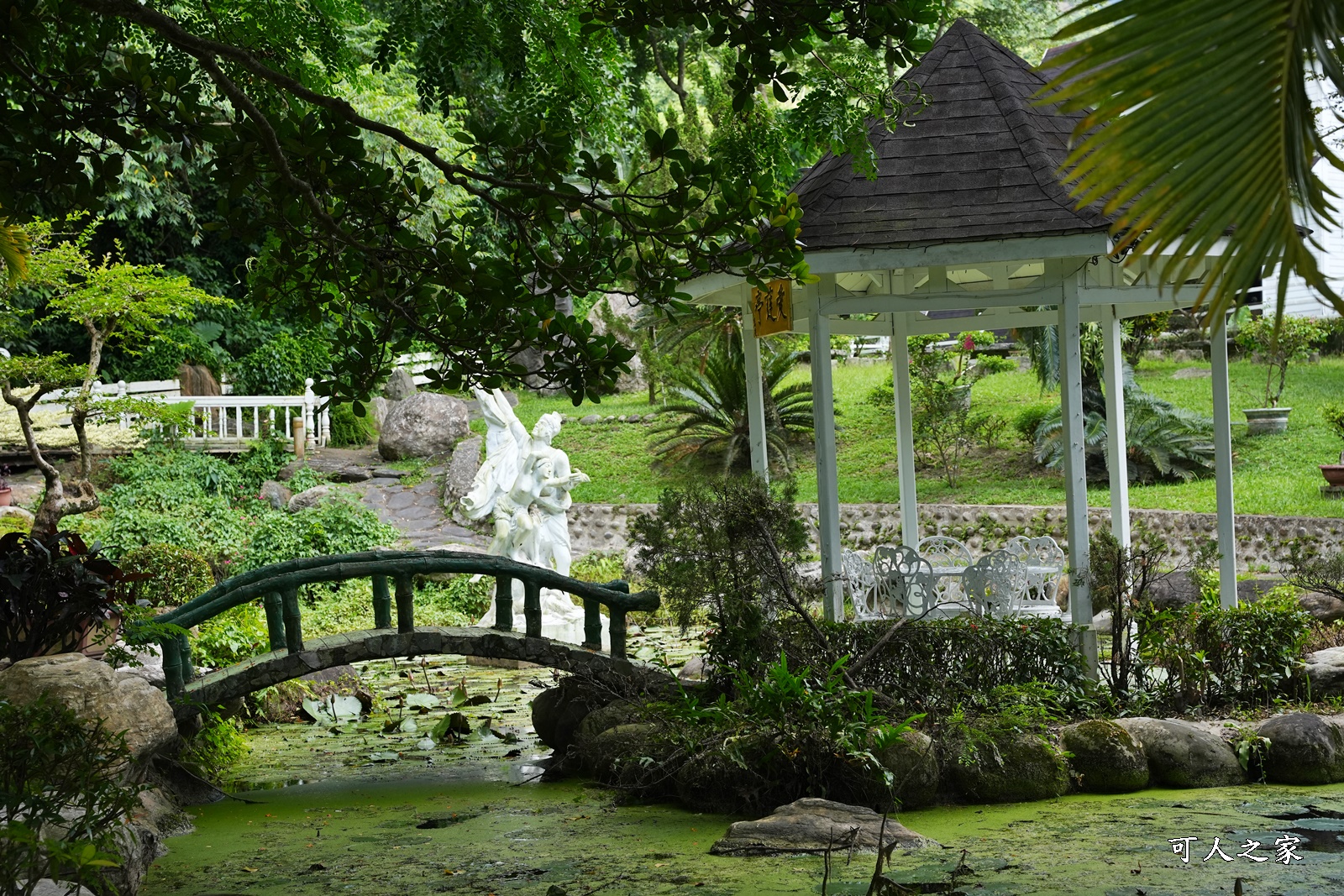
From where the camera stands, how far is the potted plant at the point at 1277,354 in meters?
20.1

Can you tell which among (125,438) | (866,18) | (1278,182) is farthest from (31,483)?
(1278,182)

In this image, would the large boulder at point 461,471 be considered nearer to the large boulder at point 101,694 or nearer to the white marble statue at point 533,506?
the white marble statue at point 533,506

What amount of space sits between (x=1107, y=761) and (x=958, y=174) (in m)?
3.87

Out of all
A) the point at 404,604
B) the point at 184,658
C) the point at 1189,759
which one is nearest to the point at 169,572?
the point at 184,658

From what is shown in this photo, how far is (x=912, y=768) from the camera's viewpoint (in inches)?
257

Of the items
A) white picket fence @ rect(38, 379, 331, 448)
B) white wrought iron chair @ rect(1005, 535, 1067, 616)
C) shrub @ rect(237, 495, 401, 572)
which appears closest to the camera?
white wrought iron chair @ rect(1005, 535, 1067, 616)

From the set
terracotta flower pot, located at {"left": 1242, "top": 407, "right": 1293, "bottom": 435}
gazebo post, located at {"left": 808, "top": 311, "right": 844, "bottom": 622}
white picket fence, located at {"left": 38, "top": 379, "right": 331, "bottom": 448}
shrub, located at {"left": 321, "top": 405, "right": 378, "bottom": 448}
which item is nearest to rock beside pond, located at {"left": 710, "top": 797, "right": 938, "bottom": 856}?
gazebo post, located at {"left": 808, "top": 311, "right": 844, "bottom": 622}

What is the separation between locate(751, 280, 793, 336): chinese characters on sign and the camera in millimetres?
8500

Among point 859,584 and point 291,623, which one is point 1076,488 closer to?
point 859,584

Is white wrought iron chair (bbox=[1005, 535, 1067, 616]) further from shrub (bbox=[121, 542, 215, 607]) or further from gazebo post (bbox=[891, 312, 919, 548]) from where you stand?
shrub (bbox=[121, 542, 215, 607])

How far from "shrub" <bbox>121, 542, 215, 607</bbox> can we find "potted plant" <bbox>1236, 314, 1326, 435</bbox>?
15.0 m

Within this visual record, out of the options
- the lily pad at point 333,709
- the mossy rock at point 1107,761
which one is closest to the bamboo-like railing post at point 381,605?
the lily pad at point 333,709

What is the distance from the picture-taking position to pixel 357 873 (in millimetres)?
5703

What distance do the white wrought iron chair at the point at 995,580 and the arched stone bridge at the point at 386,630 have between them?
2.05 meters
